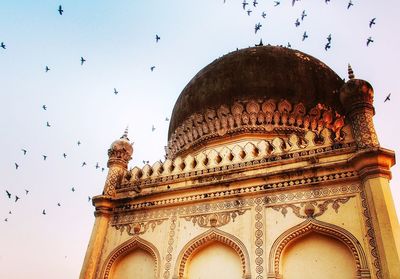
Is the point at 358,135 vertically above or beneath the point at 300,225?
above

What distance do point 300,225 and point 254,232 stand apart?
24.1 inches

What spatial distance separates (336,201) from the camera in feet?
14.3

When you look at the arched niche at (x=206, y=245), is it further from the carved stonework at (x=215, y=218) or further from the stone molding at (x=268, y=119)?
the stone molding at (x=268, y=119)

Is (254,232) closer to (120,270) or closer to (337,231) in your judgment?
(337,231)

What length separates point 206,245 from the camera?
4.96m

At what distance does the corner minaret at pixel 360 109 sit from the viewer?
4449 millimetres

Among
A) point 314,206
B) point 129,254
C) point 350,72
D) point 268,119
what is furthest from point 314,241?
point 268,119

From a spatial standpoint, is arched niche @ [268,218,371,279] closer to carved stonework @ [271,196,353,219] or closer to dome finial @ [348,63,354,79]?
carved stonework @ [271,196,353,219]

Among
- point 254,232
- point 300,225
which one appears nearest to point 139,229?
point 254,232

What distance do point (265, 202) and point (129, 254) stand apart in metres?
2.32

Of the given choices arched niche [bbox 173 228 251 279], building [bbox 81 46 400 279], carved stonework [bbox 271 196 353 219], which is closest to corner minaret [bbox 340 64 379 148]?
building [bbox 81 46 400 279]

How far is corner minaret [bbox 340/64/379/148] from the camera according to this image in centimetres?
445

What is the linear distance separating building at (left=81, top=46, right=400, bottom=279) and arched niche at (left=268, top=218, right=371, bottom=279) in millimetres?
12

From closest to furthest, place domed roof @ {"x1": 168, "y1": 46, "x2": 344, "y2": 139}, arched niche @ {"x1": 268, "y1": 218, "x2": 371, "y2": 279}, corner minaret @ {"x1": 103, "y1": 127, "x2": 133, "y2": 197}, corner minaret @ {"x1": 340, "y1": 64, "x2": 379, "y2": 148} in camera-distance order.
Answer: arched niche @ {"x1": 268, "y1": 218, "x2": 371, "y2": 279} → corner minaret @ {"x1": 340, "y1": 64, "x2": 379, "y2": 148} → corner minaret @ {"x1": 103, "y1": 127, "x2": 133, "y2": 197} → domed roof @ {"x1": 168, "y1": 46, "x2": 344, "y2": 139}
